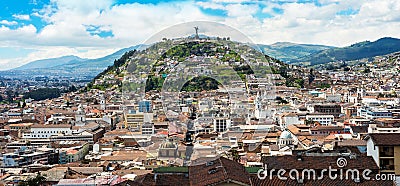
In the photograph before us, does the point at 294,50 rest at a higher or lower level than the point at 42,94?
higher

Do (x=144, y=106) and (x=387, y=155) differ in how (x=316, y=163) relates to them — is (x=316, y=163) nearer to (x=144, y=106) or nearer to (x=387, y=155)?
(x=387, y=155)

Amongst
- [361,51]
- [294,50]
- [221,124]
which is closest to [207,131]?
[221,124]

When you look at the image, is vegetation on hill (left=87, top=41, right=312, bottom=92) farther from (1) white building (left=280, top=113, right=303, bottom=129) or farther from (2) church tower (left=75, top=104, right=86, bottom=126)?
(2) church tower (left=75, top=104, right=86, bottom=126)

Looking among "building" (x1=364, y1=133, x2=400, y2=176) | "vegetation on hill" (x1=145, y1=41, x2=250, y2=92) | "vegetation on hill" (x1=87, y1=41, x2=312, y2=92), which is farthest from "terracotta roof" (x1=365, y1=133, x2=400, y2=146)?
"vegetation on hill" (x1=145, y1=41, x2=250, y2=92)

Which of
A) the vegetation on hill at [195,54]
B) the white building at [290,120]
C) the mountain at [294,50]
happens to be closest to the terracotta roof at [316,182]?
the vegetation on hill at [195,54]

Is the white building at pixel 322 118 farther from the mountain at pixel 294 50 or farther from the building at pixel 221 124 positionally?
the mountain at pixel 294 50

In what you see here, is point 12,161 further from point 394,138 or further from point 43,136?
point 394,138
